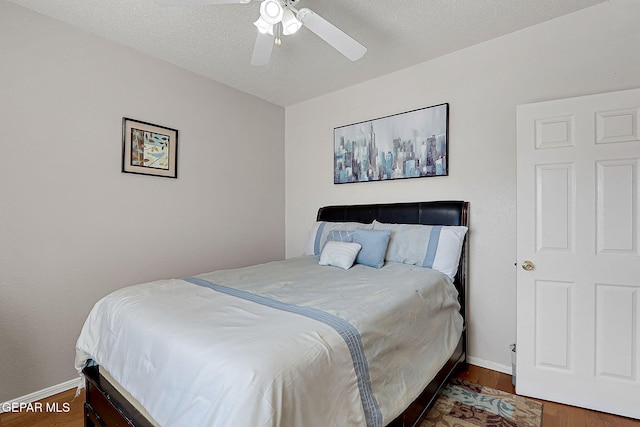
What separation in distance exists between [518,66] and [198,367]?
2.90 metres

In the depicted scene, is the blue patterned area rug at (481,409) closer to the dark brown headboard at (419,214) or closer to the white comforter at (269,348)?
the white comforter at (269,348)

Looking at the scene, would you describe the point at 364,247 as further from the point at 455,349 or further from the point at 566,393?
the point at 566,393

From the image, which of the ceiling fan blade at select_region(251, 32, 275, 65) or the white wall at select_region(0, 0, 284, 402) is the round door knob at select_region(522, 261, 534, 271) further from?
the white wall at select_region(0, 0, 284, 402)

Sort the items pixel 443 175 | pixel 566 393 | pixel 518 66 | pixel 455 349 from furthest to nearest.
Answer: pixel 443 175 → pixel 518 66 → pixel 455 349 → pixel 566 393

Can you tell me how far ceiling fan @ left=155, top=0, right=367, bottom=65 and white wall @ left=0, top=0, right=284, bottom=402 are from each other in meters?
1.33

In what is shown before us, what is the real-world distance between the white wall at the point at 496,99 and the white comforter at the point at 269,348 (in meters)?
0.71

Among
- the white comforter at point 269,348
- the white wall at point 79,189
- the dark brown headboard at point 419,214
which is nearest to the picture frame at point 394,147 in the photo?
the dark brown headboard at point 419,214

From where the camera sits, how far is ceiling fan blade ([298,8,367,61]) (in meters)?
1.69

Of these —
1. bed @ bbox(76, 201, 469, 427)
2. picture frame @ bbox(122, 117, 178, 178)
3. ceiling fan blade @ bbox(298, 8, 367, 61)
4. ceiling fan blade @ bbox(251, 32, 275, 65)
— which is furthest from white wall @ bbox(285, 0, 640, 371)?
picture frame @ bbox(122, 117, 178, 178)

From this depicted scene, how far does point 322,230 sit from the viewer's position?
121 inches

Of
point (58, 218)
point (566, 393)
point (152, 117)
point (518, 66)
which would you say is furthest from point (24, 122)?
point (566, 393)

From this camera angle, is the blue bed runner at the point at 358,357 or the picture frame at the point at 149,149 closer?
the blue bed runner at the point at 358,357

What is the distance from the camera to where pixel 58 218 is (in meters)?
2.17

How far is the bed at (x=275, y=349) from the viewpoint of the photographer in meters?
0.90
